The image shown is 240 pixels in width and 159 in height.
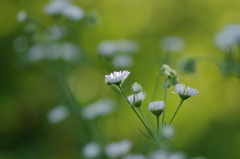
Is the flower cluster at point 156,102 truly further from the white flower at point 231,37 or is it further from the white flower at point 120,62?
the white flower at point 120,62

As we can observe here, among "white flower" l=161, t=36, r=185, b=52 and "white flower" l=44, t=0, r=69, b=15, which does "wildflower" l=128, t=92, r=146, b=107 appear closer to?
"white flower" l=44, t=0, r=69, b=15

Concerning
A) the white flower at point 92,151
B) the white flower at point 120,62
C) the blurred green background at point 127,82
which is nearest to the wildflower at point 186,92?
the white flower at point 92,151

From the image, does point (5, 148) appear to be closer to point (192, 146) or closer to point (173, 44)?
point (192, 146)

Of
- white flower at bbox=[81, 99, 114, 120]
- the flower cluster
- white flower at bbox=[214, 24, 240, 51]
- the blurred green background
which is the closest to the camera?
the flower cluster

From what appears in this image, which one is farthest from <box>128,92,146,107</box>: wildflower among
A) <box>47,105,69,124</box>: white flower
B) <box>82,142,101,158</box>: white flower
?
<box>47,105,69,124</box>: white flower

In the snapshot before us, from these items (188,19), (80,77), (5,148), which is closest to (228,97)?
(188,19)

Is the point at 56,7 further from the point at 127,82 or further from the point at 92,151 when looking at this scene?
the point at 127,82
